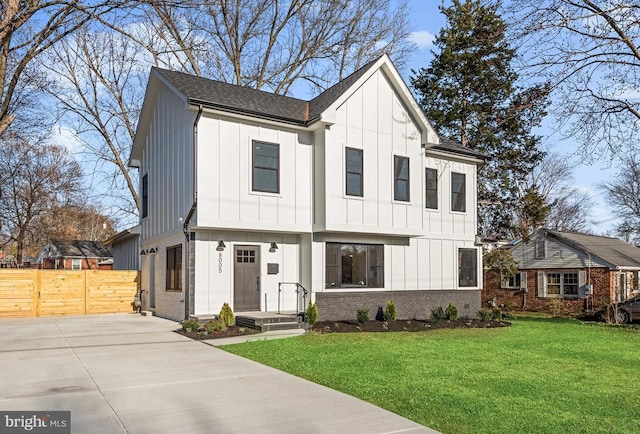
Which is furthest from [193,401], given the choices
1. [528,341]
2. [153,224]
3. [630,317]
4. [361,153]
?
[630,317]

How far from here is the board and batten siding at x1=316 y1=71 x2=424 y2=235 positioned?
1572 cm

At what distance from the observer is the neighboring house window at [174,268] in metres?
16.0

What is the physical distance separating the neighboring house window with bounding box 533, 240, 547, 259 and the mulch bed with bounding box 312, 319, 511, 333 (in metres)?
12.6

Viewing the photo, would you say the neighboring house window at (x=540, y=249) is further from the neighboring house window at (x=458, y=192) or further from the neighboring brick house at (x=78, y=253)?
the neighboring brick house at (x=78, y=253)

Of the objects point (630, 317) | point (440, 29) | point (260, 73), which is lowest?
Result: point (630, 317)

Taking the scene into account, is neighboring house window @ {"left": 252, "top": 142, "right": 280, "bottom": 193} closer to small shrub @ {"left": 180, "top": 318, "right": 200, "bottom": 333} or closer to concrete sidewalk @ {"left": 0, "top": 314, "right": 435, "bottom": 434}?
small shrub @ {"left": 180, "top": 318, "right": 200, "bottom": 333}

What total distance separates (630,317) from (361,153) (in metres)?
14.7

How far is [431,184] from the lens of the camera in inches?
757

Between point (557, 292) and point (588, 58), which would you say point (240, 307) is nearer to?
point (588, 58)

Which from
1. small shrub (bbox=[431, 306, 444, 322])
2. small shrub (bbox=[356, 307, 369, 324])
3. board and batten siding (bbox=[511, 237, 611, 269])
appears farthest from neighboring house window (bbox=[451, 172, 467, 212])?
board and batten siding (bbox=[511, 237, 611, 269])

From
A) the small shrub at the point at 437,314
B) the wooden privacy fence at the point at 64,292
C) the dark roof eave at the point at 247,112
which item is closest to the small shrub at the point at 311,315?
the small shrub at the point at 437,314

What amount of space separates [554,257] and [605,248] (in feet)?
11.2

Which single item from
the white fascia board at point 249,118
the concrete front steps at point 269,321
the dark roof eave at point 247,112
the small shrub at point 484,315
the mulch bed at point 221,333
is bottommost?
the small shrub at point 484,315

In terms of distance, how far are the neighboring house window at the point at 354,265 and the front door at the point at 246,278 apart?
225cm
